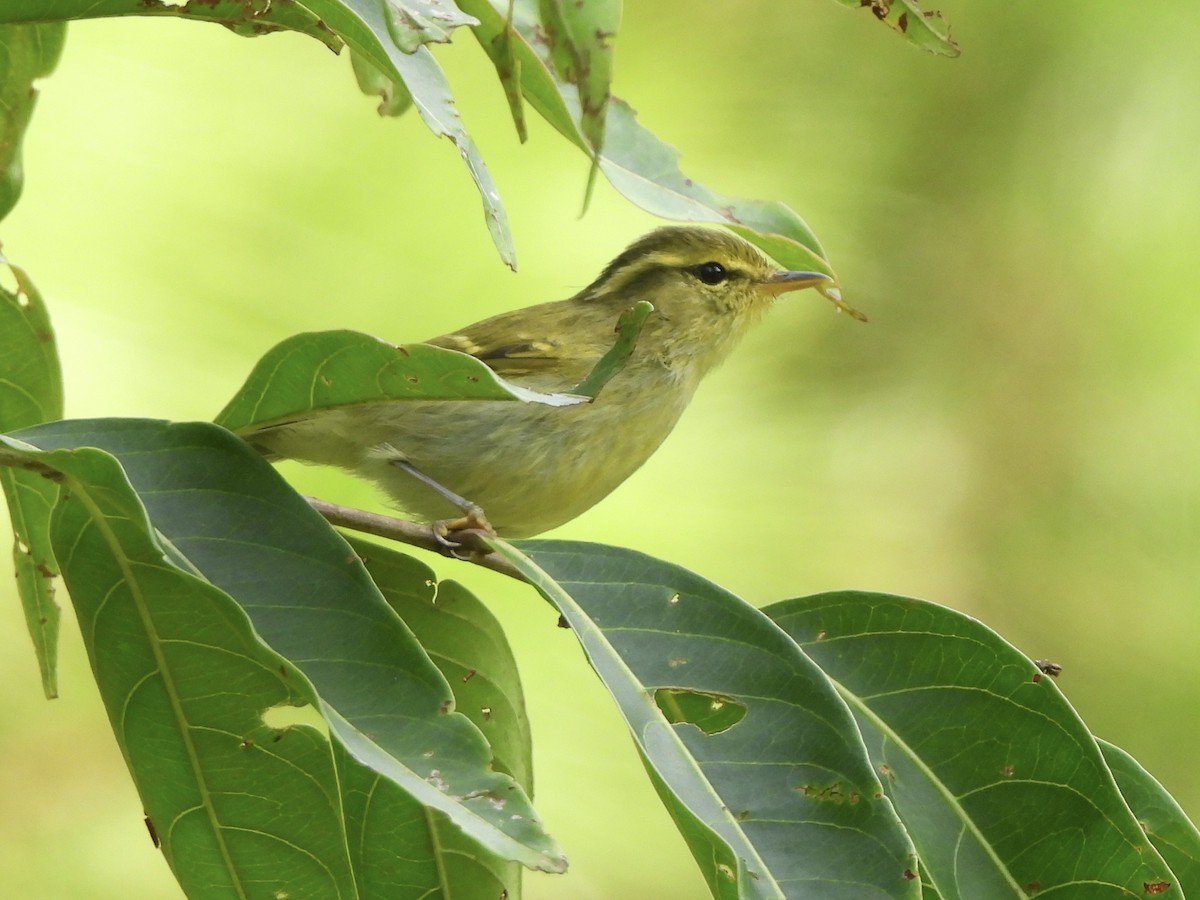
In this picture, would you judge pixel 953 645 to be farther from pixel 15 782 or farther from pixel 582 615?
pixel 15 782

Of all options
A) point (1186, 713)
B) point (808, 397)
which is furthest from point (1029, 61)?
point (1186, 713)

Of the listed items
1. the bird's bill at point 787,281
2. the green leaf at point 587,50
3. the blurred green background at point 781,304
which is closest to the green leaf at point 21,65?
the green leaf at point 587,50

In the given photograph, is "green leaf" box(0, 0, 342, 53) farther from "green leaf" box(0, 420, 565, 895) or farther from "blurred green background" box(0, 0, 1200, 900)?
"blurred green background" box(0, 0, 1200, 900)

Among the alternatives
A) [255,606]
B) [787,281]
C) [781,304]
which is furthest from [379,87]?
[781,304]

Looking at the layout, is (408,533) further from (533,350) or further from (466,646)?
(533,350)

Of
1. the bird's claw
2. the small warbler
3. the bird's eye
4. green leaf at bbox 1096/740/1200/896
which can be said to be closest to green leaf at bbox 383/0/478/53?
the bird's claw

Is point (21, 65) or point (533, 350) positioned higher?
point (21, 65)

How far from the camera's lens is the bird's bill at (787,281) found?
10.6ft

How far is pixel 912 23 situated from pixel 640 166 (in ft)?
1.19

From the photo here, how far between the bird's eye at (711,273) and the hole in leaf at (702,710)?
2.12 meters

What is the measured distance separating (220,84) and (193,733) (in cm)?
274

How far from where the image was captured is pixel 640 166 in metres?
1.71

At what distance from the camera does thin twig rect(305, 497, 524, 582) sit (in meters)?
1.79

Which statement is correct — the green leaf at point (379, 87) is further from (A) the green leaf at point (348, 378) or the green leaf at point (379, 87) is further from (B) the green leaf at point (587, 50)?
(B) the green leaf at point (587, 50)
